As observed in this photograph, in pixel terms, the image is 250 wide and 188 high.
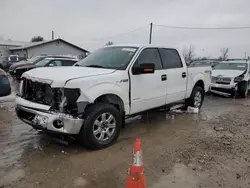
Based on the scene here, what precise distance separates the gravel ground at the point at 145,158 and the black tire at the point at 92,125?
0.13m

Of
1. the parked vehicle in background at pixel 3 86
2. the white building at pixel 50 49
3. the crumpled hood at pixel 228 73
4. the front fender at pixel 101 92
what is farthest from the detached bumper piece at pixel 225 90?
the white building at pixel 50 49

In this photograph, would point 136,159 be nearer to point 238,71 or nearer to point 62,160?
point 62,160

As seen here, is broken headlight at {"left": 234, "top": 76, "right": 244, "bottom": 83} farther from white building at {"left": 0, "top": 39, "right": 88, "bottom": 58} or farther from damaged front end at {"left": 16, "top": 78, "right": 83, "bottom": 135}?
white building at {"left": 0, "top": 39, "right": 88, "bottom": 58}

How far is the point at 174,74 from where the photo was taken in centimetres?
546

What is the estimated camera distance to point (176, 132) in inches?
198

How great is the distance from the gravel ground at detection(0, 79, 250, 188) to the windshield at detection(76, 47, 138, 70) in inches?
59.4

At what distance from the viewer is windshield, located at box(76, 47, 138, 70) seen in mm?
4502

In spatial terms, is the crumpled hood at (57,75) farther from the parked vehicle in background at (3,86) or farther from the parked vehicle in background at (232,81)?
the parked vehicle in background at (232,81)

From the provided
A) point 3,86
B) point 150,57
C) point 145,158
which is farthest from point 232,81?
point 3,86

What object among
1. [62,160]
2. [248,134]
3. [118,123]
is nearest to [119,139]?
[118,123]

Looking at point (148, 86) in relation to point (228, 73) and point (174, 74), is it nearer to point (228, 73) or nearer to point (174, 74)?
point (174, 74)

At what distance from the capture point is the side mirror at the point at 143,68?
14.1ft

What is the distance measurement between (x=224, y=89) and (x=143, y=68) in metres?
6.72

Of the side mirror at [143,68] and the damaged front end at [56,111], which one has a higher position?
the side mirror at [143,68]
